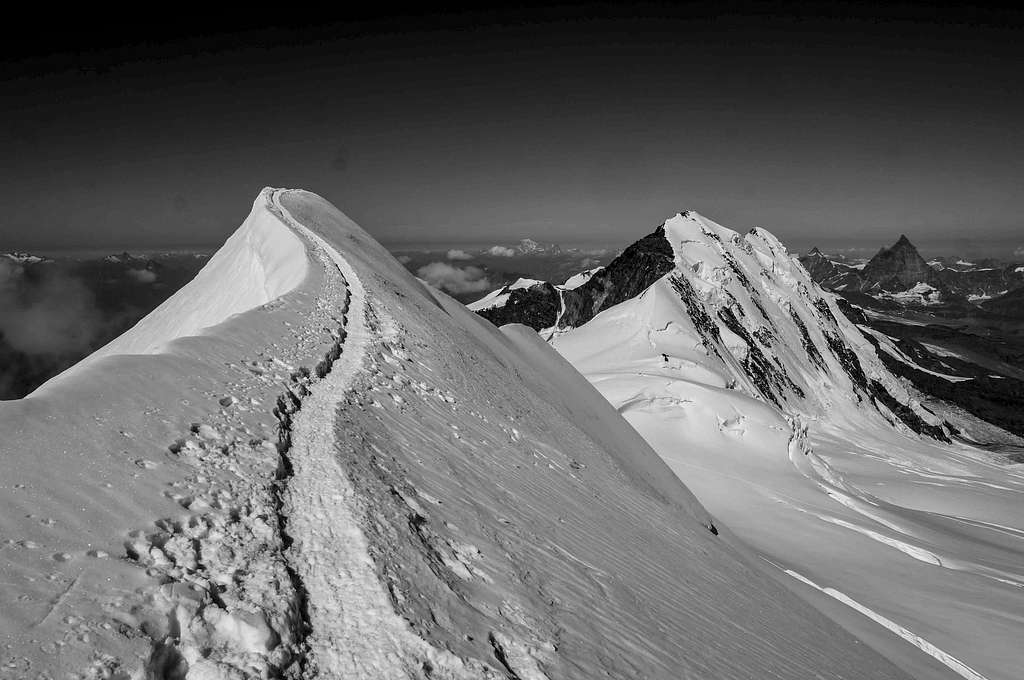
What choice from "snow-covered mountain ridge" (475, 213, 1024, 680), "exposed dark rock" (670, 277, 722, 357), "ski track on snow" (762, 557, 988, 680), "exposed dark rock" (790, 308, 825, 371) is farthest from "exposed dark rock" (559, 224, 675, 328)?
"ski track on snow" (762, 557, 988, 680)

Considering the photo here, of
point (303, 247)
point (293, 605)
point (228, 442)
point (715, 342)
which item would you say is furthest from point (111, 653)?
point (715, 342)

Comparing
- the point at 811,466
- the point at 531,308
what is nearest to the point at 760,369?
the point at 811,466

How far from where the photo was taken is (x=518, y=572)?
6.26m

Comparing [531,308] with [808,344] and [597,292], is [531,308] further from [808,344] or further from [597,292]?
→ [808,344]

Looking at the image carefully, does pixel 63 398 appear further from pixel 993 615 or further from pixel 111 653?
pixel 993 615

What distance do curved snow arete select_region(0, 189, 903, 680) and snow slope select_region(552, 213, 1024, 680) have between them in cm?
1102

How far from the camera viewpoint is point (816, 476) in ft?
124

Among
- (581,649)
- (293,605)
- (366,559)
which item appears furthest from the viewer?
(581,649)

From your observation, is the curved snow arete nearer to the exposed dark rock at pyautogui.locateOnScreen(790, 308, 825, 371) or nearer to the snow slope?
the snow slope

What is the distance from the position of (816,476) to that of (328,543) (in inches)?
1656

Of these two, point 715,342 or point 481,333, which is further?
point 715,342

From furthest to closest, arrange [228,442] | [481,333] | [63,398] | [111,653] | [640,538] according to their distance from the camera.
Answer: [481,333]
[640,538]
[228,442]
[63,398]
[111,653]

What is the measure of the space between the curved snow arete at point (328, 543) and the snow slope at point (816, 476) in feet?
36.2

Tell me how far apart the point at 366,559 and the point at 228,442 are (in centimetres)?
269
